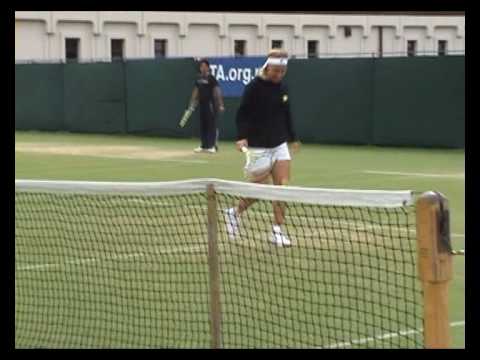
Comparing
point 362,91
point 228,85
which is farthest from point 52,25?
point 362,91

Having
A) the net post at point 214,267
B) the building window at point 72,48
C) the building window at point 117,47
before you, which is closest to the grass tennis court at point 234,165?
the net post at point 214,267

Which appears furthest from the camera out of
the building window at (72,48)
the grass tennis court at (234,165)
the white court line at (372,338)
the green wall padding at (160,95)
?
the building window at (72,48)

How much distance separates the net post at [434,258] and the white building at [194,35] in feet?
140

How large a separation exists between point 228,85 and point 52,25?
22123 mm

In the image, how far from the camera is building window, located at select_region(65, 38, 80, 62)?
49903 mm

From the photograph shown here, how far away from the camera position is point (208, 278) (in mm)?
8273

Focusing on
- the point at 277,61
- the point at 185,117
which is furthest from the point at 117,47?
the point at 277,61

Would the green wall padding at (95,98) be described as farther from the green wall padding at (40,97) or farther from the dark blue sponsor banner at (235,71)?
the dark blue sponsor banner at (235,71)

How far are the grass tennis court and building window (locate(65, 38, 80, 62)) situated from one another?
23347 millimetres

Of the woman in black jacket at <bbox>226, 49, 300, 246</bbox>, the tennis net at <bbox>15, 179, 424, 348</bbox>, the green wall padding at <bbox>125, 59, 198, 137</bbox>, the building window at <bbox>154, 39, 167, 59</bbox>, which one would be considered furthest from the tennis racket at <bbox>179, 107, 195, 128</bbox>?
the building window at <bbox>154, 39, 167, 59</bbox>

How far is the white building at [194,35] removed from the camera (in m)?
48.2

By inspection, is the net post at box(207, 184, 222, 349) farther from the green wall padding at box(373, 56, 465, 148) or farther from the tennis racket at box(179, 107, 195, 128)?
the tennis racket at box(179, 107, 195, 128)
